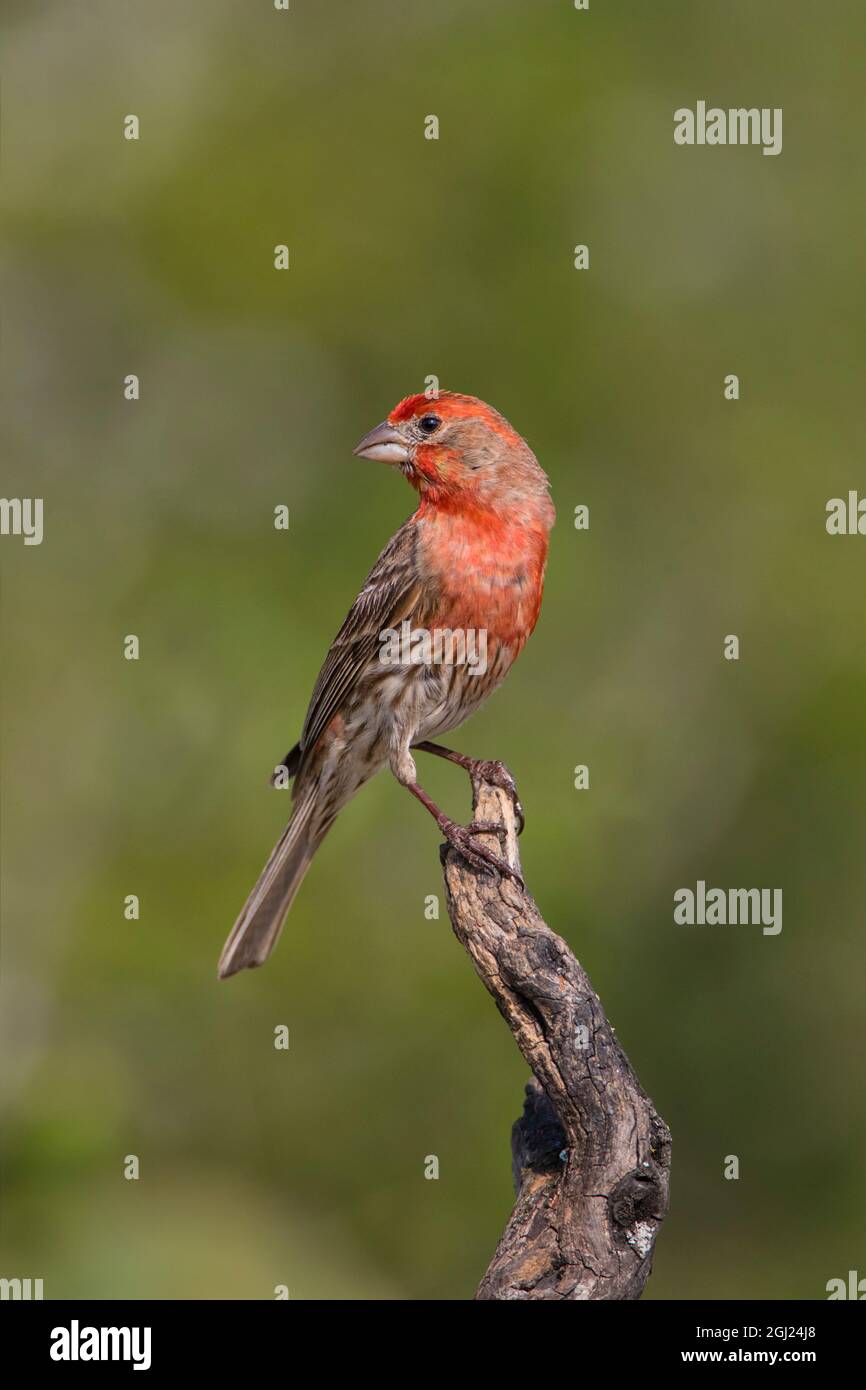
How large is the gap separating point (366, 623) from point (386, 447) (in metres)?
0.88

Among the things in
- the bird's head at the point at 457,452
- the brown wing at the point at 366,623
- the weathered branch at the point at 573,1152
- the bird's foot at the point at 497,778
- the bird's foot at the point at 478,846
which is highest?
the bird's head at the point at 457,452

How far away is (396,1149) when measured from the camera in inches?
491

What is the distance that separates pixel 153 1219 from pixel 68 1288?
101cm

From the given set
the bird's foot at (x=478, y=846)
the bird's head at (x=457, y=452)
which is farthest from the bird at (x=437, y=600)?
the bird's foot at (x=478, y=846)

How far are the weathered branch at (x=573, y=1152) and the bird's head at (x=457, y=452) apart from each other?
9.08 feet

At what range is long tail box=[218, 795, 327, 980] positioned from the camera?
950 centimetres

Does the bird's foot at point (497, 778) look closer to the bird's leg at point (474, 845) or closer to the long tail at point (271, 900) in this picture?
the bird's leg at point (474, 845)

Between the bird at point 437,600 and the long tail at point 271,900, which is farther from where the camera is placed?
the long tail at point 271,900

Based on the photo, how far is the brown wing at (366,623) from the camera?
9.09 metres

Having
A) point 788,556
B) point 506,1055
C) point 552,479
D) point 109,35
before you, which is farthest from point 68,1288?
point 109,35

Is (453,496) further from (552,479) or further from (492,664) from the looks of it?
(552,479)

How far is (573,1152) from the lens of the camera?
679cm

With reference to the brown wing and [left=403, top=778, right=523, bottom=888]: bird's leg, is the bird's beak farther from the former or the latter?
[left=403, top=778, right=523, bottom=888]: bird's leg

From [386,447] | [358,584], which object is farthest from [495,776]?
[358,584]
